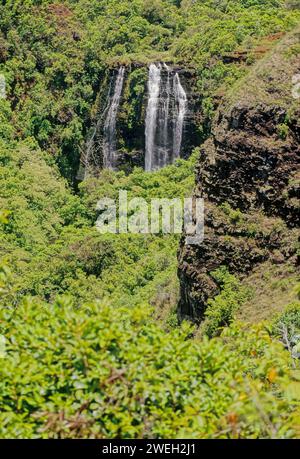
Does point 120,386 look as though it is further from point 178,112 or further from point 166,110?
point 166,110

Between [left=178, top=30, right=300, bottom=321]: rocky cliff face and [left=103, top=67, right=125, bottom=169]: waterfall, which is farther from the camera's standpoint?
[left=103, top=67, right=125, bottom=169]: waterfall

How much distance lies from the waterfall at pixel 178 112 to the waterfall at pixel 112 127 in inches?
157

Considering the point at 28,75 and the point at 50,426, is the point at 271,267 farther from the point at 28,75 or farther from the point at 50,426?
the point at 28,75

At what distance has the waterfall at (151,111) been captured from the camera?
41688 mm

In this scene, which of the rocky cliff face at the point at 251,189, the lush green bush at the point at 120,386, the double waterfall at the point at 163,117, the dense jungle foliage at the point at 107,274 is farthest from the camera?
the double waterfall at the point at 163,117

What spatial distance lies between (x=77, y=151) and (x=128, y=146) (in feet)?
13.9

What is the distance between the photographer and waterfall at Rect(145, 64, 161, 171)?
41688 millimetres

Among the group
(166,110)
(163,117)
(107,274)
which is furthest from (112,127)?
(107,274)

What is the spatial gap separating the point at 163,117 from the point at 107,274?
447 inches

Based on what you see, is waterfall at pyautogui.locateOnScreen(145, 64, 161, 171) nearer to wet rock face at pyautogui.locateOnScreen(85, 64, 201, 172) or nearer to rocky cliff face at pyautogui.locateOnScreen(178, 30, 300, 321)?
wet rock face at pyautogui.locateOnScreen(85, 64, 201, 172)

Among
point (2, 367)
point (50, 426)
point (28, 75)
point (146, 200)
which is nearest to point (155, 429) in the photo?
point (50, 426)

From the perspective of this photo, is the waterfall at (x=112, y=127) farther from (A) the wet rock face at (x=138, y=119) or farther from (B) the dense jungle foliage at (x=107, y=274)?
(B) the dense jungle foliage at (x=107, y=274)

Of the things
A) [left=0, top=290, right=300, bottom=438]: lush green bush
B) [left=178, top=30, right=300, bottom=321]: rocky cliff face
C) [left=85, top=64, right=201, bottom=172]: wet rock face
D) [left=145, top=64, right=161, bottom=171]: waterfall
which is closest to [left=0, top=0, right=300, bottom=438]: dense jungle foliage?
[left=0, top=290, right=300, bottom=438]: lush green bush

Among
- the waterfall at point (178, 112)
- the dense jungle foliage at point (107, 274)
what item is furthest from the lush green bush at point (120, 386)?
the waterfall at point (178, 112)
